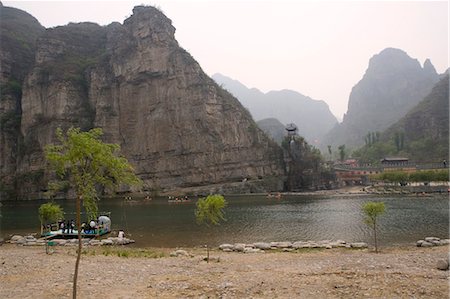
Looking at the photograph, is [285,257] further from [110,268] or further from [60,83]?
[60,83]

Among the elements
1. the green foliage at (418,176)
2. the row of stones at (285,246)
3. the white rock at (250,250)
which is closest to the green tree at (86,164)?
the white rock at (250,250)

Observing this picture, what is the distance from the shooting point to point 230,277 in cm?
1864

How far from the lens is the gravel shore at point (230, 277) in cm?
1563

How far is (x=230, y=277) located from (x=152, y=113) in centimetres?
11646

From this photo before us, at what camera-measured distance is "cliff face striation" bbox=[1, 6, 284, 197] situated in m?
127

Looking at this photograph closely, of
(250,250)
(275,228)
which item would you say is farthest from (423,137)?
(250,250)

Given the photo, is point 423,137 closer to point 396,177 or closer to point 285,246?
point 396,177

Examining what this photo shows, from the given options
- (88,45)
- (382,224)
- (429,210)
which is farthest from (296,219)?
(88,45)

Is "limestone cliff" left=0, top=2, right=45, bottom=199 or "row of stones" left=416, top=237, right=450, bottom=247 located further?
"limestone cliff" left=0, top=2, right=45, bottom=199

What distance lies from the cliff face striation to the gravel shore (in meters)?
101

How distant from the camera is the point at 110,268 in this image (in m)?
21.9

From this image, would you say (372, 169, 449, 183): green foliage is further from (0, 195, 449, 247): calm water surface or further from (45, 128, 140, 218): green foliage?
(45, 128, 140, 218): green foliage

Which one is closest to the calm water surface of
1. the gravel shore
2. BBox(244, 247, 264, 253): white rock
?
BBox(244, 247, 264, 253): white rock

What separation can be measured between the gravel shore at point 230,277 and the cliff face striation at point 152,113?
101 metres
